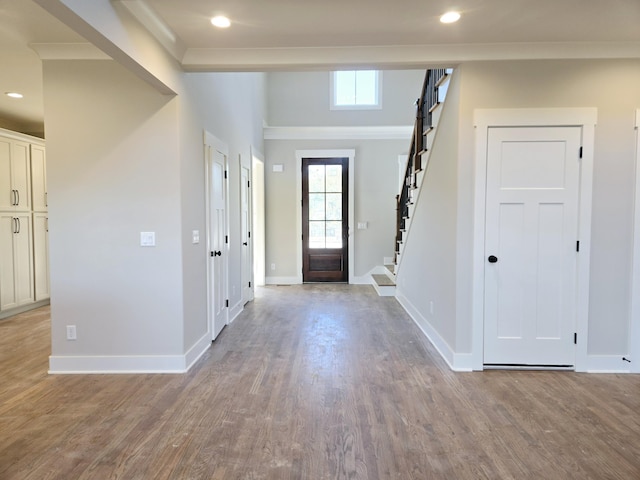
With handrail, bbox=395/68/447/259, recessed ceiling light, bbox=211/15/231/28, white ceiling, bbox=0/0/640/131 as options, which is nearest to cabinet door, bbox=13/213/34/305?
white ceiling, bbox=0/0/640/131

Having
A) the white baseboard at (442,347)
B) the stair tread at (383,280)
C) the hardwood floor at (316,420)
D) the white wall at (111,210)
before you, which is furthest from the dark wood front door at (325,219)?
the white wall at (111,210)

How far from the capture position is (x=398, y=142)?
715cm

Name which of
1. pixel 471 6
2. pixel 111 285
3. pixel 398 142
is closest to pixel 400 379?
pixel 111 285

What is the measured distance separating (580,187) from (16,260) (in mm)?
6302

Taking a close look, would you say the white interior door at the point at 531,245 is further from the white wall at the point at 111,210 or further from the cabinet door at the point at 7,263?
the cabinet door at the point at 7,263

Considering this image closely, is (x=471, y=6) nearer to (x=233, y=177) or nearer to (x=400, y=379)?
(x=400, y=379)

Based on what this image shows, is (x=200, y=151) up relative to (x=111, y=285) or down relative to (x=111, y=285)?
up

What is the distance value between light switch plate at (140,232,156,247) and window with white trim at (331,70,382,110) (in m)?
5.08

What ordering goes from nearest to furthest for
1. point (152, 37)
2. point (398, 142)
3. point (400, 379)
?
1. point (152, 37)
2. point (400, 379)
3. point (398, 142)

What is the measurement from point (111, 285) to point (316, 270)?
4.49 meters

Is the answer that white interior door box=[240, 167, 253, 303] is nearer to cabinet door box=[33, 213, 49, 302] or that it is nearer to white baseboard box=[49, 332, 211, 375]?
white baseboard box=[49, 332, 211, 375]

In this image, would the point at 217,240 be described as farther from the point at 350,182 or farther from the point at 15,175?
the point at 350,182

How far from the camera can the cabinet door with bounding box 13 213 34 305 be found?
491 centimetres

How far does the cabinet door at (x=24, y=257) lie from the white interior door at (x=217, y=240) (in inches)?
Result: 112
